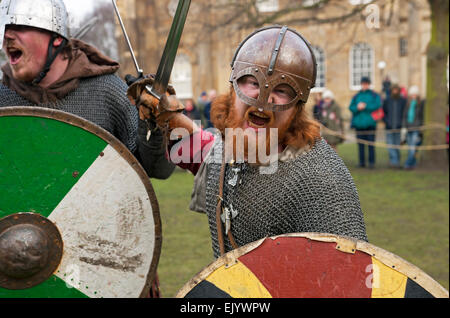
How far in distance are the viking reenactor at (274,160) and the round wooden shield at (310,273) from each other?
0.27 metres

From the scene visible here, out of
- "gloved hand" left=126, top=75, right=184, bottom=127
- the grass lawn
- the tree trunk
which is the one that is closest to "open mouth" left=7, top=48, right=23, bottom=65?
"gloved hand" left=126, top=75, right=184, bottom=127

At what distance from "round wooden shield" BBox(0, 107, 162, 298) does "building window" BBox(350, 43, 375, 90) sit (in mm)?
27796

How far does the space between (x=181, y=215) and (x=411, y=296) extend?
6726mm

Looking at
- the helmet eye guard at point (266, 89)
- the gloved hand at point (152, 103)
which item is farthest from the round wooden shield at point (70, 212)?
the helmet eye guard at point (266, 89)

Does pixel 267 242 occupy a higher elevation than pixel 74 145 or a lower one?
lower

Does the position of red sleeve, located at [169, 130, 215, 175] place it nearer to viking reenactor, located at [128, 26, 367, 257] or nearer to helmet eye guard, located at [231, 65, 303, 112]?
viking reenactor, located at [128, 26, 367, 257]

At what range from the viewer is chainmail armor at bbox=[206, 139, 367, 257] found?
2.29m

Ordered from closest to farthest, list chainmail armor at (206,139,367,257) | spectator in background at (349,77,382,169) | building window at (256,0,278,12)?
chainmail armor at (206,139,367,257)
spectator in background at (349,77,382,169)
building window at (256,0,278,12)

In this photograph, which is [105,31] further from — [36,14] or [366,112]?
[366,112]

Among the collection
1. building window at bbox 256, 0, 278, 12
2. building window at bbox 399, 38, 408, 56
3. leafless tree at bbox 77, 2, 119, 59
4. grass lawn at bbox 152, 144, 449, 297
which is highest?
building window at bbox 256, 0, 278, 12

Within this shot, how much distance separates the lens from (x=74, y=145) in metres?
2.48

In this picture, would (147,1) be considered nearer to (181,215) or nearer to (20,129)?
(181,215)
